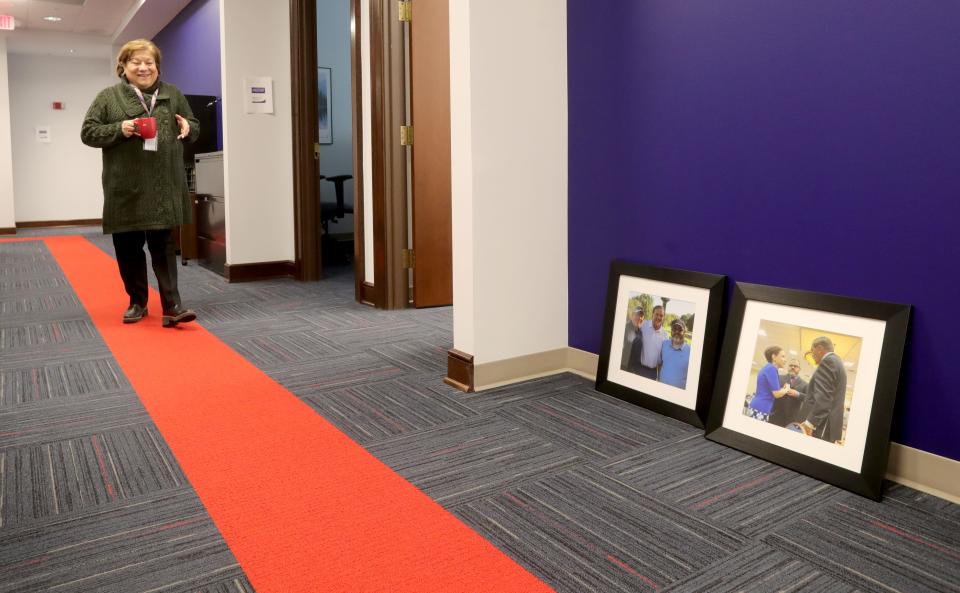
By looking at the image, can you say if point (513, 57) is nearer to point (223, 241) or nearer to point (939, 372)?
point (939, 372)

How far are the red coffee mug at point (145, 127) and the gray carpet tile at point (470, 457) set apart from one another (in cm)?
182

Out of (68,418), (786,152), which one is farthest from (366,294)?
(786,152)

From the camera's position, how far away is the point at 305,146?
15.2ft

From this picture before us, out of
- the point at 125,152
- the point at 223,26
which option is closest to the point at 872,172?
the point at 125,152

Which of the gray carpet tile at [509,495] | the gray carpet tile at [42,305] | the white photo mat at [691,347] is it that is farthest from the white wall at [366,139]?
the white photo mat at [691,347]

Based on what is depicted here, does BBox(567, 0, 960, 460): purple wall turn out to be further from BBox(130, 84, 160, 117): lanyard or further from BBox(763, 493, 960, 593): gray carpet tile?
BBox(130, 84, 160, 117): lanyard

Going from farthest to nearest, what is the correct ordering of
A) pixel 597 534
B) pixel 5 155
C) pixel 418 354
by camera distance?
pixel 5 155
pixel 418 354
pixel 597 534

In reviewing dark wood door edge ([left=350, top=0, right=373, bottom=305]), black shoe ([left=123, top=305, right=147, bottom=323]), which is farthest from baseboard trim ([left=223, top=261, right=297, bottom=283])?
black shoe ([left=123, top=305, right=147, bottom=323])

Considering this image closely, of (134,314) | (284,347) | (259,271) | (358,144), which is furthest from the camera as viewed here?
(259,271)

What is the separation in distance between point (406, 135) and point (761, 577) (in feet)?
8.95

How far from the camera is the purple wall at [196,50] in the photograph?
5750 millimetres

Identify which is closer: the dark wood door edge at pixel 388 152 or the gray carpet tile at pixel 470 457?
the gray carpet tile at pixel 470 457

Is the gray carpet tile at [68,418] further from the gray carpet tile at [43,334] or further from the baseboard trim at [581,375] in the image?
the baseboard trim at [581,375]

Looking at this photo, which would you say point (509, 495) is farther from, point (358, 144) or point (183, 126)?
point (358, 144)
